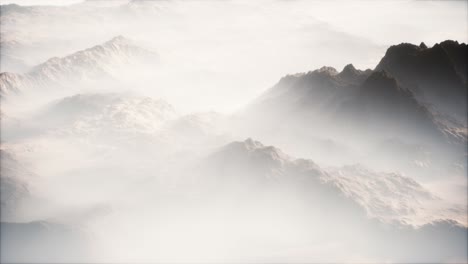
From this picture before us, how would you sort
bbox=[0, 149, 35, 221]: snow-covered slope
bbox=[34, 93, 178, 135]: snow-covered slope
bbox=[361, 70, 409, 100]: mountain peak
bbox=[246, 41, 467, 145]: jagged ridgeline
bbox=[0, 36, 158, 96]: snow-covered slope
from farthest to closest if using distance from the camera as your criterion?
1. bbox=[0, 36, 158, 96]: snow-covered slope
2. bbox=[34, 93, 178, 135]: snow-covered slope
3. bbox=[361, 70, 409, 100]: mountain peak
4. bbox=[246, 41, 467, 145]: jagged ridgeline
5. bbox=[0, 149, 35, 221]: snow-covered slope

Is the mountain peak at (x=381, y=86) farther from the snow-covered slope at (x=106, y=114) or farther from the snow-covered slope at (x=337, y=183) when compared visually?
the snow-covered slope at (x=106, y=114)

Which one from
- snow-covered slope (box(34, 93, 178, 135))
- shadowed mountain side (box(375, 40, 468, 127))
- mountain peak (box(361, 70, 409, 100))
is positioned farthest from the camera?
snow-covered slope (box(34, 93, 178, 135))

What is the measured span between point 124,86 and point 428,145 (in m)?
112

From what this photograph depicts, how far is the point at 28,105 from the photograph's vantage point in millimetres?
136875

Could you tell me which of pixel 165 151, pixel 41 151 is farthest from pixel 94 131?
pixel 165 151

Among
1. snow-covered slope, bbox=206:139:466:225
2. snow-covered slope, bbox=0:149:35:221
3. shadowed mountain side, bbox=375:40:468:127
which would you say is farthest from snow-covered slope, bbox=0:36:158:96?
shadowed mountain side, bbox=375:40:468:127

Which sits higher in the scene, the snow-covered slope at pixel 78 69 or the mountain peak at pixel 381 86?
the snow-covered slope at pixel 78 69

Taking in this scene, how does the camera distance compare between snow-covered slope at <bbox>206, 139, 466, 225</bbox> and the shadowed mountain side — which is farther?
the shadowed mountain side

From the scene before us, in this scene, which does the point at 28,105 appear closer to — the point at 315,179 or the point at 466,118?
the point at 315,179

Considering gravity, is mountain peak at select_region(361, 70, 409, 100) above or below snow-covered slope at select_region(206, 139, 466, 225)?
above

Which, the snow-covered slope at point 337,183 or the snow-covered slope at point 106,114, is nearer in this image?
the snow-covered slope at point 337,183

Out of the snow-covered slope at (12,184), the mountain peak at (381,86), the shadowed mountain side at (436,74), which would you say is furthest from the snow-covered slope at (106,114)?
the shadowed mountain side at (436,74)

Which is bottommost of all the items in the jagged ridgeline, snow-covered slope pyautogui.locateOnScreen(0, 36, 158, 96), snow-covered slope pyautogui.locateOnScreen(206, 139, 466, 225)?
snow-covered slope pyautogui.locateOnScreen(206, 139, 466, 225)

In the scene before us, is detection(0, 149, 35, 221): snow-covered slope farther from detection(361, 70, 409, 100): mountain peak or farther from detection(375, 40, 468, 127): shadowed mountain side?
detection(375, 40, 468, 127): shadowed mountain side
